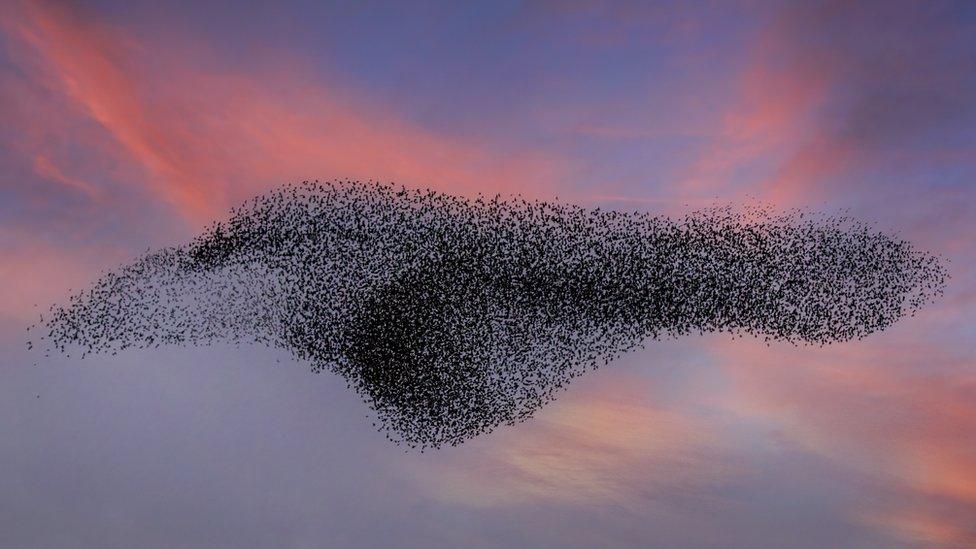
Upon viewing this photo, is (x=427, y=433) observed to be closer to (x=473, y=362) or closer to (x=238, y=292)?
(x=473, y=362)

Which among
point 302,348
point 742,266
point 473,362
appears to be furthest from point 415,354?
point 742,266

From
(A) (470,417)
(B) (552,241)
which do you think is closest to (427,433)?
(A) (470,417)

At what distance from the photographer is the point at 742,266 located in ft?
102

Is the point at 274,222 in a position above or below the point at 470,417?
above

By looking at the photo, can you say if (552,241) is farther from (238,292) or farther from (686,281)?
(238,292)

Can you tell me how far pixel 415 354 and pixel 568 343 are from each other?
624 centimetres

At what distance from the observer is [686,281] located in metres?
31.3

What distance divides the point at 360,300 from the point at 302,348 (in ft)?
9.85

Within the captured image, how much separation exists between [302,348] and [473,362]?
6.92m

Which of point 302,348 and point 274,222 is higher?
point 274,222

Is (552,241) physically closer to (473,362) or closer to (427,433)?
(473,362)

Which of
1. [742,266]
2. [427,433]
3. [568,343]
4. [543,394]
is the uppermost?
[742,266]

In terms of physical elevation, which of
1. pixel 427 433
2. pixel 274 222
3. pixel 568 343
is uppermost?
pixel 274 222

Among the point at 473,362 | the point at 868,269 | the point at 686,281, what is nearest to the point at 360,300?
the point at 473,362
